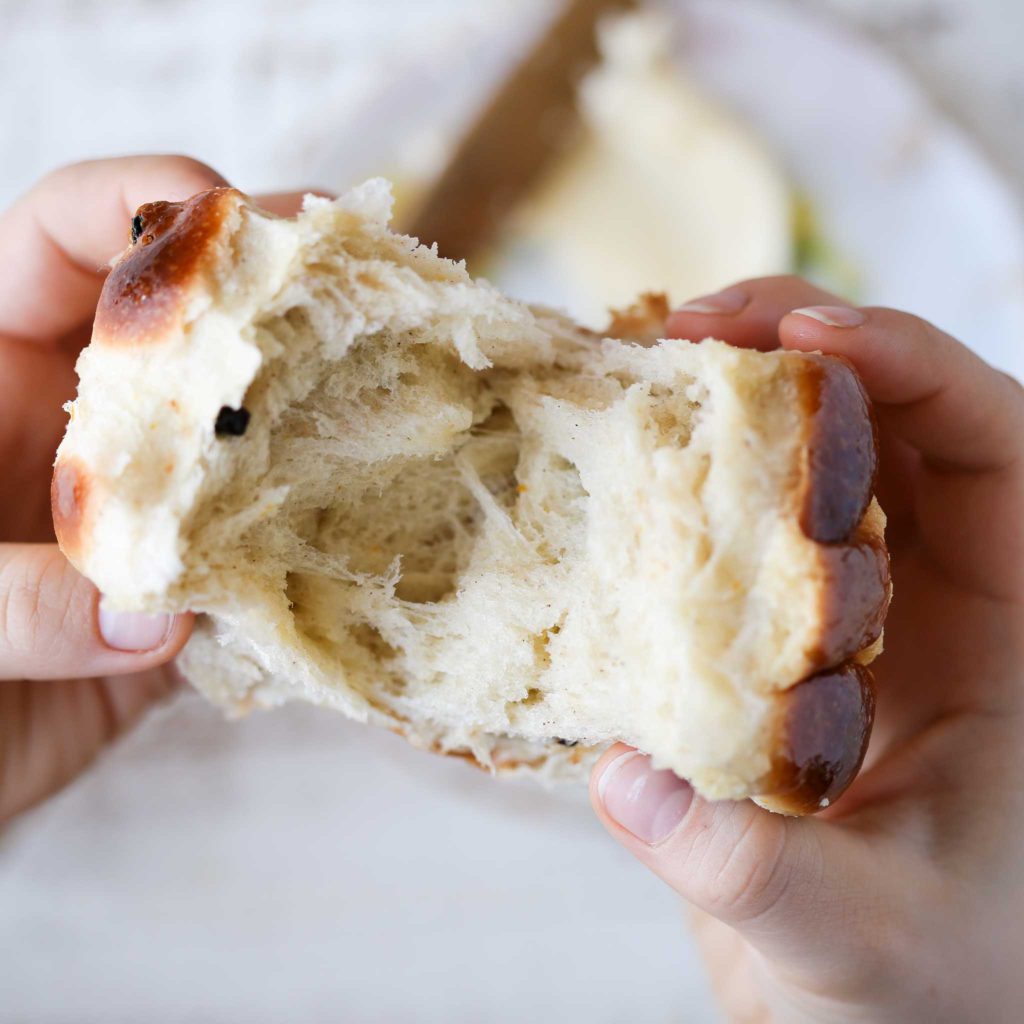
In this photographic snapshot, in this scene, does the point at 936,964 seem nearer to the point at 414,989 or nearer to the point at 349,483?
the point at 349,483

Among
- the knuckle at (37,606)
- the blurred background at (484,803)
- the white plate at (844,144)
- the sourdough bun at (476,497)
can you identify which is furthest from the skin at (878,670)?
the white plate at (844,144)

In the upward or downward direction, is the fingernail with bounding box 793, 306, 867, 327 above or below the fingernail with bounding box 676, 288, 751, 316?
above

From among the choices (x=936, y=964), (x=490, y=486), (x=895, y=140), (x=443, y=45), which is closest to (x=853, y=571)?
(x=490, y=486)

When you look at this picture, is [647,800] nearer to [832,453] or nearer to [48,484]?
[832,453]

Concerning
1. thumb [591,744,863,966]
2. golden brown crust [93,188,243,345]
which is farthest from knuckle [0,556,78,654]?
thumb [591,744,863,966]

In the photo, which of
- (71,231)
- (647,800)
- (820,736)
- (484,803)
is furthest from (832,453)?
(484,803)

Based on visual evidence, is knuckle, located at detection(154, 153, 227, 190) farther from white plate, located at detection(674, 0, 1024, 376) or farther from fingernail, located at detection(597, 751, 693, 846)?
white plate, located at detection(674, 0, 1024, 376)

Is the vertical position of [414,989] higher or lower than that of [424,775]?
lower
